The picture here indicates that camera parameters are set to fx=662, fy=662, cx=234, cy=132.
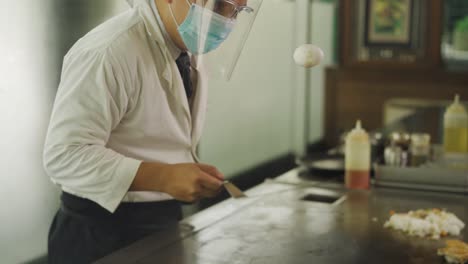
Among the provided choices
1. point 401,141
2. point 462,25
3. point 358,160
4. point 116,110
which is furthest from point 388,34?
point 116,110

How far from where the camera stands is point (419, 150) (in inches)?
106

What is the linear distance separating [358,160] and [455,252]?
2.66 ft

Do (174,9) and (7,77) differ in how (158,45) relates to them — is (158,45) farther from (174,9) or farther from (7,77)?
(7,77)

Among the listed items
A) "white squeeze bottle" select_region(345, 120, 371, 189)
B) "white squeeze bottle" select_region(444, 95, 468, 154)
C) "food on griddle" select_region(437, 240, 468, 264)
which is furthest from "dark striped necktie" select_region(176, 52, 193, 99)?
"white squeeze bottle" select_region(444, 95, 468, 154)

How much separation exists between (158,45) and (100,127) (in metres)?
0.33

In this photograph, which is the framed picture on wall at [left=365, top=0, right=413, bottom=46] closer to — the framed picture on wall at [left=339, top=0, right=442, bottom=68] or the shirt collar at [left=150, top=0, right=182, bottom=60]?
the framed picture on wall at [left=339, top=0, right=442, bottom=68]

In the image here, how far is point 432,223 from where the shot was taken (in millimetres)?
2004

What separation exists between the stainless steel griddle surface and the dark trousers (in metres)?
0.14

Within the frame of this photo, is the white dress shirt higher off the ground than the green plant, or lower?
lower

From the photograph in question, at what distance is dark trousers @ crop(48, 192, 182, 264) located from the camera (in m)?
2.00

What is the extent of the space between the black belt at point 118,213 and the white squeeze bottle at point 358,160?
2.65 feet

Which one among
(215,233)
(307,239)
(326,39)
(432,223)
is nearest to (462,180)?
(432,223)

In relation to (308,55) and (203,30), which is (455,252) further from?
(203,30)

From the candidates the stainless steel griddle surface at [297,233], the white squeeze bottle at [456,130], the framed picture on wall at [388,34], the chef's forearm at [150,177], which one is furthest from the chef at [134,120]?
the framed picture on wall at [388,34]
